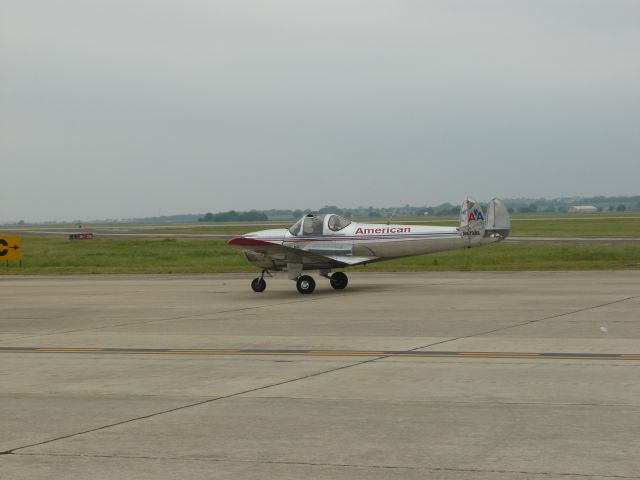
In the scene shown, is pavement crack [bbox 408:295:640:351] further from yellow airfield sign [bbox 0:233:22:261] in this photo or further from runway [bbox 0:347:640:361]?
yellow airfield sign [bbox 0:233:22:261]

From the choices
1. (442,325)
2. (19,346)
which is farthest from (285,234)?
(19,346)

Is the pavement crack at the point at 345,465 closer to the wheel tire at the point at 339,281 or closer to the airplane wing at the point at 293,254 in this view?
the airplane wing at the point at 293,254

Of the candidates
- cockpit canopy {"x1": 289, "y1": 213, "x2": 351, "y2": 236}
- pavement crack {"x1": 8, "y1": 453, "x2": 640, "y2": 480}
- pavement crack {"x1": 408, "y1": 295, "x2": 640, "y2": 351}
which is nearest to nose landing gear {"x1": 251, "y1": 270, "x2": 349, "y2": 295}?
cockpit canopy {"x1": 289, "y1": 213, "x2": 351, "y2": 236}

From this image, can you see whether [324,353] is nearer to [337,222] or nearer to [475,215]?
[475,215]

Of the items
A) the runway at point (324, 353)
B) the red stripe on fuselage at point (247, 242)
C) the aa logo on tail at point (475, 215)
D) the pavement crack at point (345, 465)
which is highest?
the aa logo on tail at point (475, 215)

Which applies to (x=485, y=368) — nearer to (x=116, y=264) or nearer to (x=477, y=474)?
(x=477, y=474)

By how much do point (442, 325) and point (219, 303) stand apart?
8.07 meters

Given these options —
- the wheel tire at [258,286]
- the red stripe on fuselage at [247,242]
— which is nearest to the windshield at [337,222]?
the red stripe on fuselage at [247,242]

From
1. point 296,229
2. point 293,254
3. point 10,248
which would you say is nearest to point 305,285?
point 293,254

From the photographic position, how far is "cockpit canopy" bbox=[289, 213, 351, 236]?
27906 mm

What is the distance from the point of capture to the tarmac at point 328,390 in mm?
7879

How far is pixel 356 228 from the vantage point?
91.3 feet

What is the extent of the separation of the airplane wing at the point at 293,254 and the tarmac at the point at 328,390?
12.7ft

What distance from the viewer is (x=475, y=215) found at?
26.8 m
